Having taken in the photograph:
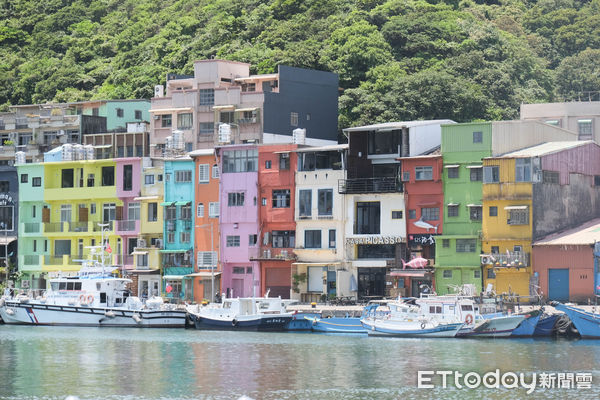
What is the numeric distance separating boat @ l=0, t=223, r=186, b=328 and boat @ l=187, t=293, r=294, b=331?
9.06 feet

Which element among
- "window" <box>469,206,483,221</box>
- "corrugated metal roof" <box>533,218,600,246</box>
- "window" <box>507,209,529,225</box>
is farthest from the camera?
"window" <box>469,206,483,221</box>

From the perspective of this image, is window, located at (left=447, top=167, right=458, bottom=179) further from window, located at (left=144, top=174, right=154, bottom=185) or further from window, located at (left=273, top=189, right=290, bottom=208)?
window, located at (left=144, top=174, right=154, bottom=185)

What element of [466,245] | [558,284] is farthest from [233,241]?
[558,284]

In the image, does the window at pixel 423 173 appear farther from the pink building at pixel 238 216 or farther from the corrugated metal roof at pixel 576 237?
the pink building at pixel 238 216

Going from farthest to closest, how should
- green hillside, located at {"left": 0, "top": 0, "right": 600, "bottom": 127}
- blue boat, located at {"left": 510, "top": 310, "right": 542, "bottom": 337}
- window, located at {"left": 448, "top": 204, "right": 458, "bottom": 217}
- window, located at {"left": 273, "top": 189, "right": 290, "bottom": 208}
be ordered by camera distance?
1. green hillside, located at {"left": 0, "top": 0, "right": 600, "bottom": 127}
2. window, located at {"left": 273, "top": 189, "right": 290, "bottom": 208}
3. window, located at {"left": 448, "top": 204, "right": 458, "bottom": 217}
4. blue boat, located at {"left": 510, "top": 310, "right": 542, "bottom": 337}

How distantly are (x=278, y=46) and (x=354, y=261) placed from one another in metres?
34.5

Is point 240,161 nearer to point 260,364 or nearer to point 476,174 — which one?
point 476,174

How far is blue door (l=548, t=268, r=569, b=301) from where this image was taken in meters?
74.9

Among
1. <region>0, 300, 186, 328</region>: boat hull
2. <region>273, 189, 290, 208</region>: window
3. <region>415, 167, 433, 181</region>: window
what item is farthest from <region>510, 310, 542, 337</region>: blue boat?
<region>273, 189, 290, 208</region>: window

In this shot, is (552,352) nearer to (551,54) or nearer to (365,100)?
(365,100)

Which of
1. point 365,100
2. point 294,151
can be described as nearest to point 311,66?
point 365,100

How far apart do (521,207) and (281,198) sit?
677 inches

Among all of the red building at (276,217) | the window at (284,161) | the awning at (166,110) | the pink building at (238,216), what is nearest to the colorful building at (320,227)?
the red building at (276,217)

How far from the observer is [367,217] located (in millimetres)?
83125
